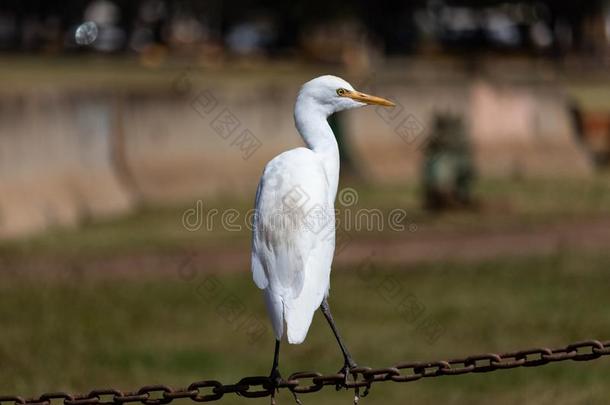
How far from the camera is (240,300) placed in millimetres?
13055

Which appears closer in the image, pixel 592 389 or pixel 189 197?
pixel 592 389

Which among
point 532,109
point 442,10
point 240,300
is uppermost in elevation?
point 240,300

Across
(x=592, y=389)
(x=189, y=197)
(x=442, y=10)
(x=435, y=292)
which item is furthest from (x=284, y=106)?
(x=442, y=10)

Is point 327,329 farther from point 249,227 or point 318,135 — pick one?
point 318,135

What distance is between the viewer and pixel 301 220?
17.2ft

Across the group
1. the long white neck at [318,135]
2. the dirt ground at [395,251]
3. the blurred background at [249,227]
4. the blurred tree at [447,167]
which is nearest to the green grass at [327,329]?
the blurred background at [249,227]

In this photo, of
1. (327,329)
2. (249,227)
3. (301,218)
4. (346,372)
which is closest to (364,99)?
(301,218)

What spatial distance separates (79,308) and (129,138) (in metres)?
6.47

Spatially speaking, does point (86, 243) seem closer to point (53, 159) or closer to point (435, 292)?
point (53, 159)

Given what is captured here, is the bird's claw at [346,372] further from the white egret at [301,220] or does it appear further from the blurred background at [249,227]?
the blurred background at [249,227]

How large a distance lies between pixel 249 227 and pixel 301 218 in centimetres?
1201

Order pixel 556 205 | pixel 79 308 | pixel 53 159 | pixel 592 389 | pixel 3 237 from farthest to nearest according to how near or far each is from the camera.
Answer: pixel 556 205 < pixel 53 159 < pixel 3 237 < pixel 79 308 < pixel 592 389

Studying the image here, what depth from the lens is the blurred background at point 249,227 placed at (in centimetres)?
1095

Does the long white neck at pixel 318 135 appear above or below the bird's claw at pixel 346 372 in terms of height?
above
